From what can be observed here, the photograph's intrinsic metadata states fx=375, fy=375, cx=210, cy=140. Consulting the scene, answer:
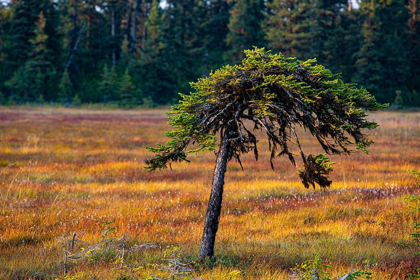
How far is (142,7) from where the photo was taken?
268 feet

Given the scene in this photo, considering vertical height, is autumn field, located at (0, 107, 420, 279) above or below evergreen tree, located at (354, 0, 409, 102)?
below

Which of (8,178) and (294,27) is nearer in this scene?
(8,178)

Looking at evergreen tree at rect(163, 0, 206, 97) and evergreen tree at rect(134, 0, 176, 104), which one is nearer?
evergreen tree at rect(134, 0, 176, 104)

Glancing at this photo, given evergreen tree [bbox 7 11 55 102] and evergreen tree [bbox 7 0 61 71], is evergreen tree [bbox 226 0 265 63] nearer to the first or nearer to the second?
evergreen tree [bbox 7 0 61 71]

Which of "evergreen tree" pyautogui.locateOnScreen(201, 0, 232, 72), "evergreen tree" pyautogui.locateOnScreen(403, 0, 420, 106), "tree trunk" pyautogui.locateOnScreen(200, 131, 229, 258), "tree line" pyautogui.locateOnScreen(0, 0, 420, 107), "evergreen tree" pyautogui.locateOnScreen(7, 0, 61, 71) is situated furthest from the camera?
"evergreen tree" pyautogui.locateOnScreen(201, 0, 232, 72)

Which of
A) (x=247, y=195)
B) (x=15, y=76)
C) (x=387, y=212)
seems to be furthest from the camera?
(x=15, y=76)

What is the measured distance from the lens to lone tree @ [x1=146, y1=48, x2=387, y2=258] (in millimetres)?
4238

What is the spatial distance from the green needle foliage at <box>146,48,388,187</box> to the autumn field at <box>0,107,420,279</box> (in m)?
1.40

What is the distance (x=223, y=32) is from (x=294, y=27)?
62.9 feet

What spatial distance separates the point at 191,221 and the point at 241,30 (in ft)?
222

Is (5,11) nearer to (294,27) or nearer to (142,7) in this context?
(142,7)

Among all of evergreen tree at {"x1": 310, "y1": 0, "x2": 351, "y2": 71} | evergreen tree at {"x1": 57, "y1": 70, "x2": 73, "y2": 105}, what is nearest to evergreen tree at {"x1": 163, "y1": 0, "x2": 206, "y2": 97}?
evergreen tree at {"x1": 57, "y1": 70, "x2": 73, "y2": 105}

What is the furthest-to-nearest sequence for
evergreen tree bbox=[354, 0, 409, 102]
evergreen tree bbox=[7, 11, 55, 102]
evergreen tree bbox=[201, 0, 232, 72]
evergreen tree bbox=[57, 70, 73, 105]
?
1. evergreen tree bbox=[201, 0, 232, 72]
2. evergreen tree bbox=[354, 0, 409, 102]
3. evergreen tree bbox=[57, 70, 73, 105]
4. evergreen tree bbox=[7, 11, 55, 102]

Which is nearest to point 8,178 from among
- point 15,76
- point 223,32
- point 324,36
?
point 15,76
